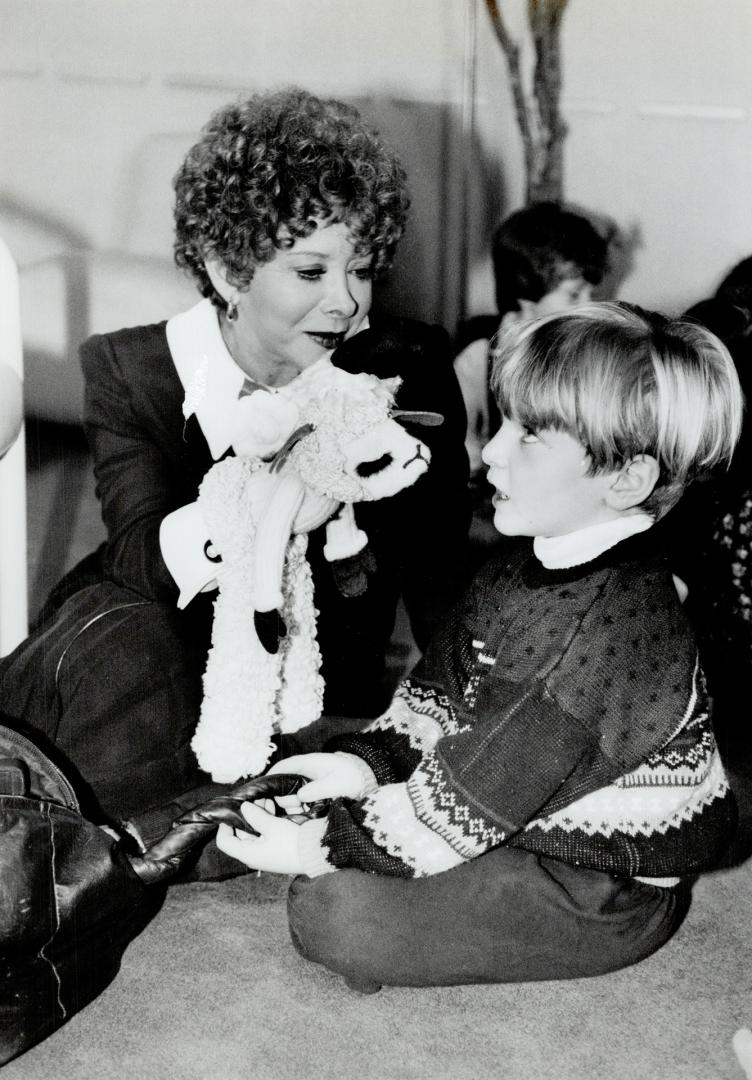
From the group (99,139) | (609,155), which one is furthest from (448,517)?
(609,155)

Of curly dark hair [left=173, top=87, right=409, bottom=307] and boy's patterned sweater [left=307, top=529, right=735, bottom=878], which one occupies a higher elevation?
curly dark hair [left=173, top=87, right=409, bottom=307]

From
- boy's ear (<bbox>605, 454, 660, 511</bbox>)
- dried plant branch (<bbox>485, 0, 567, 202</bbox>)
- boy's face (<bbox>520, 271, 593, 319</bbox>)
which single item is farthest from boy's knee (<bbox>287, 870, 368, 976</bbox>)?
dried plant branch (<bbox>485, 0, 567, 202</bbox>)

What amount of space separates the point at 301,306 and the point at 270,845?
0.47 metres

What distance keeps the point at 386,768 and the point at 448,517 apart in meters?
0.27

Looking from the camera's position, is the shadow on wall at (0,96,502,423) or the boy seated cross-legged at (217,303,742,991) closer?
the boy seated cross-legged at (217,303,742,991)

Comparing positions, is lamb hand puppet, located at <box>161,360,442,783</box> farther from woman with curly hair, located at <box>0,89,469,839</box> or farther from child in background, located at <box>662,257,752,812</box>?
child in background, located at <box>662,257,752,812</box>

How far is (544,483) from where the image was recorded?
101cm

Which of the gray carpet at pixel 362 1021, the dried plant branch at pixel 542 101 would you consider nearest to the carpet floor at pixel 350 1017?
the gray carpet at pixel 362 1021

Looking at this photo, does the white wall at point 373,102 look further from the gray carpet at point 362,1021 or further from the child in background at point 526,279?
the gray carpet at point 362,1021

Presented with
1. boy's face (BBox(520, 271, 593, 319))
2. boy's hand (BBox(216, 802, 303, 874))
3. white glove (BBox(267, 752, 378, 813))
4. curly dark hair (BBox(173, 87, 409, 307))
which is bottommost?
boy's hand (BBox(216, 802, 303, 874))

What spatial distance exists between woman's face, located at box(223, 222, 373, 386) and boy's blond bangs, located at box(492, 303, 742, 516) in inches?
7.1

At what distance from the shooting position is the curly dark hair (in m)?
1.05

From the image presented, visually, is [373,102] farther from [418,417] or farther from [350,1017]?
[350,1017]

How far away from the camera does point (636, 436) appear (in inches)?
38.1
